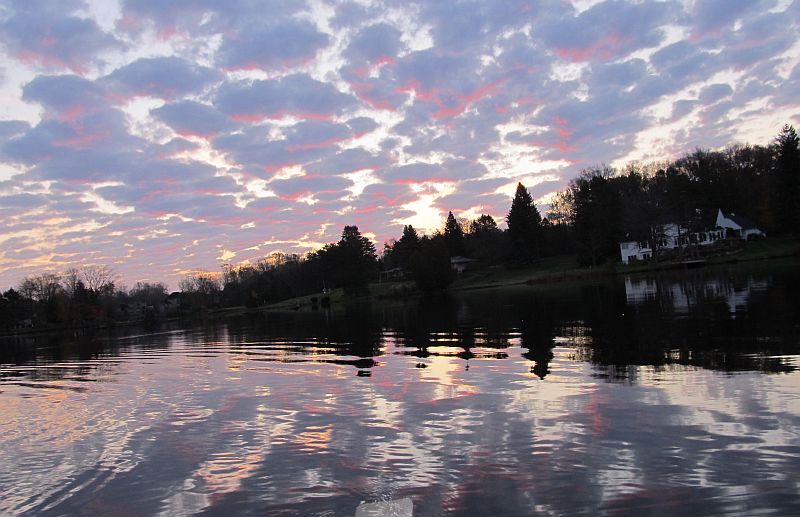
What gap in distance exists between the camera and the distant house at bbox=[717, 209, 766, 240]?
91.9 metres

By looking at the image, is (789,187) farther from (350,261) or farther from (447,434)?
(447,434)

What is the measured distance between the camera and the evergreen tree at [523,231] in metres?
115

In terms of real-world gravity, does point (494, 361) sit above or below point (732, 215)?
below

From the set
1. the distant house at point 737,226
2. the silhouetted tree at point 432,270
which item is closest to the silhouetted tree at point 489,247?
the silhouetted tree at point 432,270

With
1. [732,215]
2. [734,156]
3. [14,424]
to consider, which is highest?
[734,156]

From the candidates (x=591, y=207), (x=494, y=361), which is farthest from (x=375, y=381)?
(x=591, y=207)

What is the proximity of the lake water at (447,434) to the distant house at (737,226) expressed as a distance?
86254mm

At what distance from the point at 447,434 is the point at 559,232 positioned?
398ft

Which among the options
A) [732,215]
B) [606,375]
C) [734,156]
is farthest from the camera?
[734,156]

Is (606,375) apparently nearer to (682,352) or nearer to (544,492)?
(682,352)

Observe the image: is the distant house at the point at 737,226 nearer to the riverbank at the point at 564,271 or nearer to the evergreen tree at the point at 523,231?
the riverbank at the point at 564,271

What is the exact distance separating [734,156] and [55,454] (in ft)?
439

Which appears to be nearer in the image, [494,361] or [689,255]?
[494,361]

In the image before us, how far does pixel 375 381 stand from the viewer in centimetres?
1440
